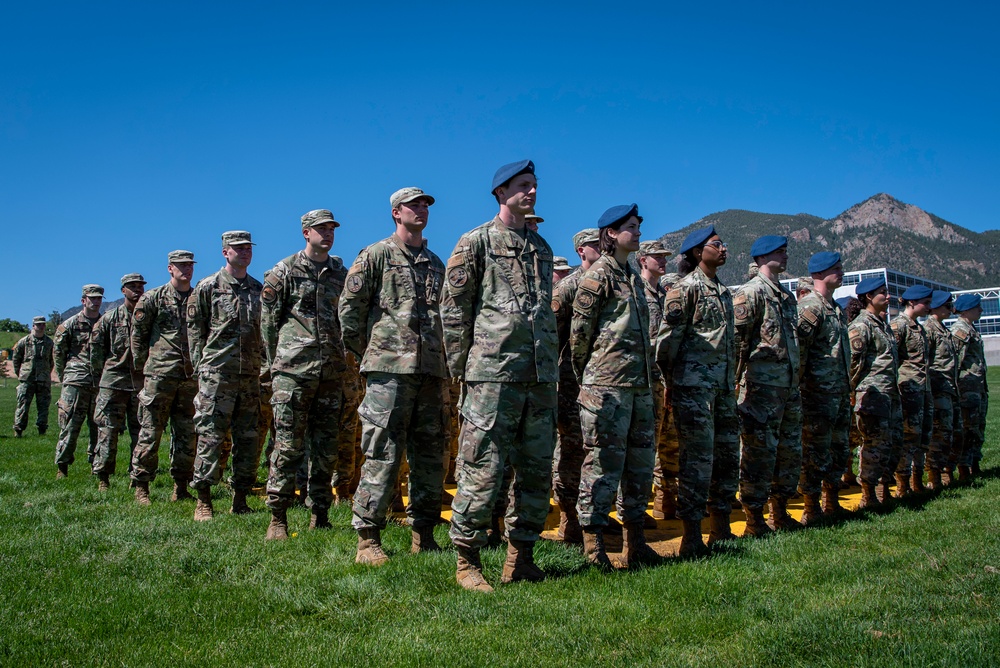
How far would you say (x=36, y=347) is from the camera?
741 inches

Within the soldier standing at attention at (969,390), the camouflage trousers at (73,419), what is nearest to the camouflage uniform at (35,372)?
the camouflage trousers at (73,419)

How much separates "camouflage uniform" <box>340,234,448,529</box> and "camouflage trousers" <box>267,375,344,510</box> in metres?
1.00

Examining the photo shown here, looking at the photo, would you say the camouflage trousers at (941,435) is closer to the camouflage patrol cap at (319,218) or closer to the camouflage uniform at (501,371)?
the camouflage uniform at (501,371)

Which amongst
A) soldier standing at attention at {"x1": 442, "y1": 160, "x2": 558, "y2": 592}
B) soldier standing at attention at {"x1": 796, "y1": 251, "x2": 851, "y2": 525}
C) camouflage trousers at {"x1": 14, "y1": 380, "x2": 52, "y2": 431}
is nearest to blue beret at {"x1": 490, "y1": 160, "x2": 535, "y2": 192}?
soldier standing at attention at {"x1": 442, "y1": 160, "x2": 558, "y2": 592}

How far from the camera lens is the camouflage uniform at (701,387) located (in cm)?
603

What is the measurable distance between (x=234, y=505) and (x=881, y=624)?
5.95 meters

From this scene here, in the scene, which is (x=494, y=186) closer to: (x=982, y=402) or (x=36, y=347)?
(x=982, y=402)

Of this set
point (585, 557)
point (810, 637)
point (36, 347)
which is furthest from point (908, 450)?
point (36, 347)

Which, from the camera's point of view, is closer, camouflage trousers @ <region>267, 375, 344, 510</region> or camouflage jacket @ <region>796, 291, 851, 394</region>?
camouflage trousers @ <region>267, 375, 344, 510</region>

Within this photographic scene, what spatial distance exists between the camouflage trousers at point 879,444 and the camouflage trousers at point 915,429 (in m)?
0.72

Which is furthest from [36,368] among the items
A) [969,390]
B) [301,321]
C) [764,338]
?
[969,390]

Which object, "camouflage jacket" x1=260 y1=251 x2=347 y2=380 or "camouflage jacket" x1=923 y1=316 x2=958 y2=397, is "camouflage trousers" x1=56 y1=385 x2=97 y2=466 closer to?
"camouflage jacket" x1=260 y1=251 x2=347 y2=380

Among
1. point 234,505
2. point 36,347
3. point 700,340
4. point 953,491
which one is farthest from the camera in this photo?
point 36,347

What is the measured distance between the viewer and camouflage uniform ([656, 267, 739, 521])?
603 centimetres
